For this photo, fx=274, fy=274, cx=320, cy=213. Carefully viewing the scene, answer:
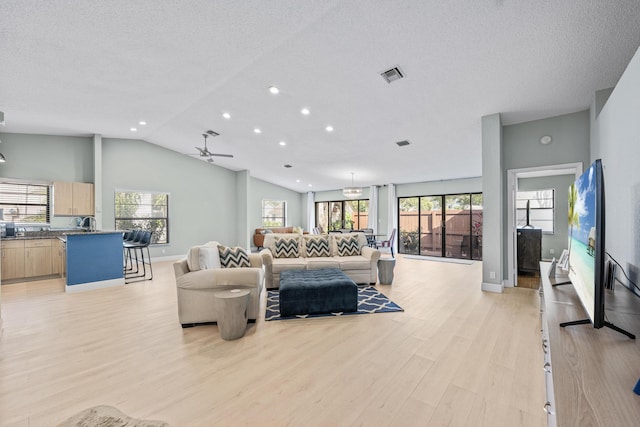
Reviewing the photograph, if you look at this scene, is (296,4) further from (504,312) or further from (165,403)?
(504,312)

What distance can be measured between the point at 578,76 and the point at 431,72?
5.62 feet

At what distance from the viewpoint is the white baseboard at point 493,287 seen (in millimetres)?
4375

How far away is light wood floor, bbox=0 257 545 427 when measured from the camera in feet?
5.71

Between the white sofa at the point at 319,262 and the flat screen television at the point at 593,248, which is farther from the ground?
the flat screen television at the point at 593,248

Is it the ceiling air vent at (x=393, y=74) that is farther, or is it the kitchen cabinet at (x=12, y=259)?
the kitchen cabinet at (x=12, y=259)

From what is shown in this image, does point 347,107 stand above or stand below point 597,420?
above

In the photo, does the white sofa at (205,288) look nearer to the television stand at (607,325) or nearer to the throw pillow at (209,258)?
the throw pillow at (209,258)

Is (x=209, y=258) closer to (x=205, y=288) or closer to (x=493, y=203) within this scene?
(x=205, y=288)

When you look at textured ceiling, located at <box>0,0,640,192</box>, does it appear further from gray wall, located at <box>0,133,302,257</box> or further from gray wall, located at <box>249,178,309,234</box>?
gray wall, located at <box>249,178,309,234</box>

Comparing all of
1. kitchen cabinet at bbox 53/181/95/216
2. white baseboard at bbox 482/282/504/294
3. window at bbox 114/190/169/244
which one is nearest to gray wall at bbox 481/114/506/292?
white baseboard at bbox 482/282/504/294

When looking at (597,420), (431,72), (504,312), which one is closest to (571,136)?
(431,72)

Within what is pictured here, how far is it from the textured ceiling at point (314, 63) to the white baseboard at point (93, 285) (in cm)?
308

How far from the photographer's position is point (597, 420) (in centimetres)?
79

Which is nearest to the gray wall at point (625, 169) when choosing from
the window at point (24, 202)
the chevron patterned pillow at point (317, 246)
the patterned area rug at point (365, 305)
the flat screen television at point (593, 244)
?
the flat screen television at point (593, 244)
